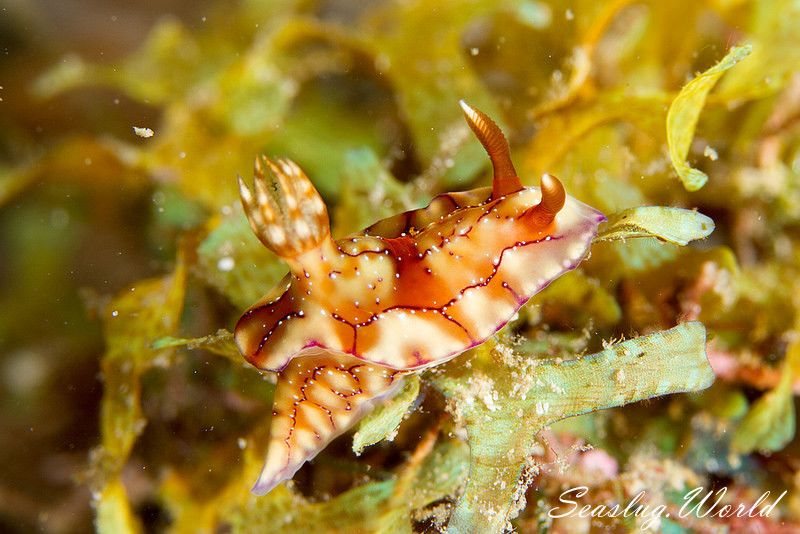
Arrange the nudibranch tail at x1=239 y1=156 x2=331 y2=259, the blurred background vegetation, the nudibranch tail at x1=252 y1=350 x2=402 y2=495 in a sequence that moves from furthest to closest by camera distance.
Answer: the blurred background vegetation → the nudibranch tail at x1=252 y1=350 x2=402 y2=495 → the nudibranch tail at x1=239 y1=156 x2=331 y2=259

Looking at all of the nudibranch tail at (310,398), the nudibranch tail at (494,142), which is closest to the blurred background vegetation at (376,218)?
the nudibranch tail at (310,398)

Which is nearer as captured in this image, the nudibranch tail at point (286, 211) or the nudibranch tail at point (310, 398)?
the nudibranch tail at point (286, 211)

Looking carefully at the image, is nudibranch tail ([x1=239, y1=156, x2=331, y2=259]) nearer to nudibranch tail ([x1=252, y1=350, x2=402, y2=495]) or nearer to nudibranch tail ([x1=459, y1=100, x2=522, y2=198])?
nudibranch tail ([x1=252, y1=350, x2=402, y2=495])

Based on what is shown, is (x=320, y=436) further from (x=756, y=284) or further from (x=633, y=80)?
(x=633, y=80)

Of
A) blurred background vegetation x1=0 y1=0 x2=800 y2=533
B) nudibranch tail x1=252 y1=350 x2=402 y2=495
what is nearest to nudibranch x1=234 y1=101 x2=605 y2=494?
nudibranch tail x1=252 y1=350 x2=402 y2=495

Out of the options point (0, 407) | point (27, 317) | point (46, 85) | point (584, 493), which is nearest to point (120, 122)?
point (46, 85)

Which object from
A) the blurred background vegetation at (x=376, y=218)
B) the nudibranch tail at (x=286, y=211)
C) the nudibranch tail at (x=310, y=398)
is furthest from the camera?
the blurred background vegetation at (x=376, y=218)

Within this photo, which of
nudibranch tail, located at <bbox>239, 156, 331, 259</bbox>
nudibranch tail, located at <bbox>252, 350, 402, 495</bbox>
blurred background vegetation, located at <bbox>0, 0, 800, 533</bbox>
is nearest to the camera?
nudibranch tail, located at <bbox>239, 156, 331, 259</bbox>

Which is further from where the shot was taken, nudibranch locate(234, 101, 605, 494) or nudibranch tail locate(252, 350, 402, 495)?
nudibranch tail locate(252, 350, 402, 495)

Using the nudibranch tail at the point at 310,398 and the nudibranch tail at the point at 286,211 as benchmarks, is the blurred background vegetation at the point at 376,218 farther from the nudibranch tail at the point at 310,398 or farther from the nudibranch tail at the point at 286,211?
the nudibranch tail at the point at 286,211

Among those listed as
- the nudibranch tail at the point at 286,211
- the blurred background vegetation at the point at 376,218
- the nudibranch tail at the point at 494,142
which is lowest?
the blurred background vegetation at the point at 376,218
